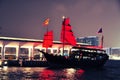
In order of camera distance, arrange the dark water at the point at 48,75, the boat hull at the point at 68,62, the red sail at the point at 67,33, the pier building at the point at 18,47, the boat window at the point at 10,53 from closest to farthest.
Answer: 1. the dark water at the point at 48,75
2. the boat hull at the point at 68,62
3. the red sail at the point at 67,33
4. the pier building at the point at 18,47
5. the boat window at the point at 10,53

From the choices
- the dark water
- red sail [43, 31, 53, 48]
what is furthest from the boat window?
the dark water

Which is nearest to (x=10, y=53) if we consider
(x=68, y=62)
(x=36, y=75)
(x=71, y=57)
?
(x=71, y=57)

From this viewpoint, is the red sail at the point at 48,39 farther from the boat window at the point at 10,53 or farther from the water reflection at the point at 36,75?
the water reflection at the point at 36,75

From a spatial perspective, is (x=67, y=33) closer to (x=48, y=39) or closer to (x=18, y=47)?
(x=48, y=39)

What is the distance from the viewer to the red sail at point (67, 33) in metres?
112

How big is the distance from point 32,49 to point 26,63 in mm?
24864

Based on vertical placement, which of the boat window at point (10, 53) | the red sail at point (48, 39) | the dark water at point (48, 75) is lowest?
the dark water at point (48, 75)

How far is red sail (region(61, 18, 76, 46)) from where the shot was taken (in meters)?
112

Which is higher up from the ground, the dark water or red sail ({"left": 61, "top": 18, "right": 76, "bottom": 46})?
red sail ({"left": 61, "top": 18, "right": 76, "bottom": 46})

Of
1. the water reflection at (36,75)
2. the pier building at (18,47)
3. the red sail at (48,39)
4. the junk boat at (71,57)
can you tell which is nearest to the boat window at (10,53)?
the pier building at (18,47)

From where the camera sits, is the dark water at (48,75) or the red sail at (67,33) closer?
the dark water at (48,75)

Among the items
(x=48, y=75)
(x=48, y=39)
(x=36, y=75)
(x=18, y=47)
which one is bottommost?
(x=48, y=75)

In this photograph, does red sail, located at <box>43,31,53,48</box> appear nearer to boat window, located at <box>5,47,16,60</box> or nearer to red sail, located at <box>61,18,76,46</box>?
red sail, located at <box>61,18,76,46</box>

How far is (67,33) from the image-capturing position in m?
113
